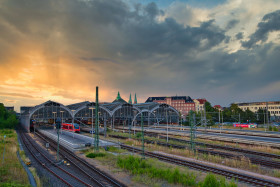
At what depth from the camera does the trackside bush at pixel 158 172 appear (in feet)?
50.9

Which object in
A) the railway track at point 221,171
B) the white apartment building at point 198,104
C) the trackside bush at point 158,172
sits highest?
the white apartment building at point 198,104

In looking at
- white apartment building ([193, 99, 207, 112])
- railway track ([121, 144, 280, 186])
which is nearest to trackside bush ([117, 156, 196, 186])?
railway track ([121, 144, 280, 186])

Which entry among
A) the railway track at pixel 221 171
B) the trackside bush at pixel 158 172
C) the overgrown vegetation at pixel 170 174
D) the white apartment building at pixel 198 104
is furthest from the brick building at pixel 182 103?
the overgrown vegetation at pixel 170 174

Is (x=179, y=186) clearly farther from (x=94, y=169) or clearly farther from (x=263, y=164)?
(x=263, y=164)

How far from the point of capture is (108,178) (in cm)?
1661

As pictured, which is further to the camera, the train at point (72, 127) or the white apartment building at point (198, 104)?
the white apartment building at point (198, 104)

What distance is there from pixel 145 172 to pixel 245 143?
26.2m

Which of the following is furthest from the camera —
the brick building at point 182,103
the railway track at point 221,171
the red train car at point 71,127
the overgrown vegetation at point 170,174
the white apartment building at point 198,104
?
the white apartment building at point 198,104

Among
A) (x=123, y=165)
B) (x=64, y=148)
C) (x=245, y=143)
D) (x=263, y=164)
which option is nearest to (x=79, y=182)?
(x=123, y=165)

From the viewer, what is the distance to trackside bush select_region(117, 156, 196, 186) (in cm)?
1551

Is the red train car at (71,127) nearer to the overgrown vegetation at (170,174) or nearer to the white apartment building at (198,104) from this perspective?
the overgrown vegetation at (170,174)

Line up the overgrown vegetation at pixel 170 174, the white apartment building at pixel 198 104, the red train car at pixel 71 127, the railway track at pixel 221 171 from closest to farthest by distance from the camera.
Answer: the overgrown vegetation at pixel 170 174 < the railway track at pixel 221 171 < the red train car at pixel 71 127 < the white apartment building at pixel 198 104

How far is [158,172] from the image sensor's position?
17125 millimetres

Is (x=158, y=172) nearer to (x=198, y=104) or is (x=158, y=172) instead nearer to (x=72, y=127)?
(x=72, y=127)
